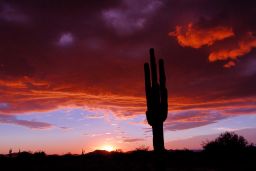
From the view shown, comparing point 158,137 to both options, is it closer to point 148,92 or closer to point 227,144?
point 148,92

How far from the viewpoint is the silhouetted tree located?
29913 mm

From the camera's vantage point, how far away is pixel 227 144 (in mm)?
30828

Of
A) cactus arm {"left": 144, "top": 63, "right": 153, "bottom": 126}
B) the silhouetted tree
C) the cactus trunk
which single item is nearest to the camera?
the cactus trunk

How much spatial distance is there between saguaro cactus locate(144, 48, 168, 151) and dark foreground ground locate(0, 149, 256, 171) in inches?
76.6

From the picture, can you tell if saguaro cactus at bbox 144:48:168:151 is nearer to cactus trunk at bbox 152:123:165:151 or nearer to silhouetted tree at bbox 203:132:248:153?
cactus trunk at bbox 152:123:165:151

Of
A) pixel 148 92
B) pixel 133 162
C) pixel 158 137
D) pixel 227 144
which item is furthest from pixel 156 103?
pixel 227 144

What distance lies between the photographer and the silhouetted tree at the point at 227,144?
29913mm

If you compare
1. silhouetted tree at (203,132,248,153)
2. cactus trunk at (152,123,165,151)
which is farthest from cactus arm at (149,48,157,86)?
silhouetted tree at (203,132,248,153)

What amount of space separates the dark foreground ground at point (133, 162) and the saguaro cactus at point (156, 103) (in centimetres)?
195

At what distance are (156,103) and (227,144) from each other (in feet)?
50.6

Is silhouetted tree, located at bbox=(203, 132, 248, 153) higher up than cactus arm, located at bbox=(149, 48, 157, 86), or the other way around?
cactus arm, located at bbox=(149, 48, 157, 86)

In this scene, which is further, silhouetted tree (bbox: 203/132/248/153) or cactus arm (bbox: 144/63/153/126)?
silhouetted tree (bbox: 203/132/248/153)

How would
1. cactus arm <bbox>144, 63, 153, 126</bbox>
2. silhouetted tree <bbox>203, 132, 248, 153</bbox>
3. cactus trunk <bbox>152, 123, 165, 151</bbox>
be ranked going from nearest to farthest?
cactus trunk <bbox>152, 123, 165, 151</bbox> < cactus arm <bbox>144, 63, 153, 126</bbox> < silhouetted tree <bbox>203, 132, 248, 153</bbox>

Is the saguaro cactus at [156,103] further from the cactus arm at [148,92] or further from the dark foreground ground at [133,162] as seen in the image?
the dark foreground ground at [133,162]
